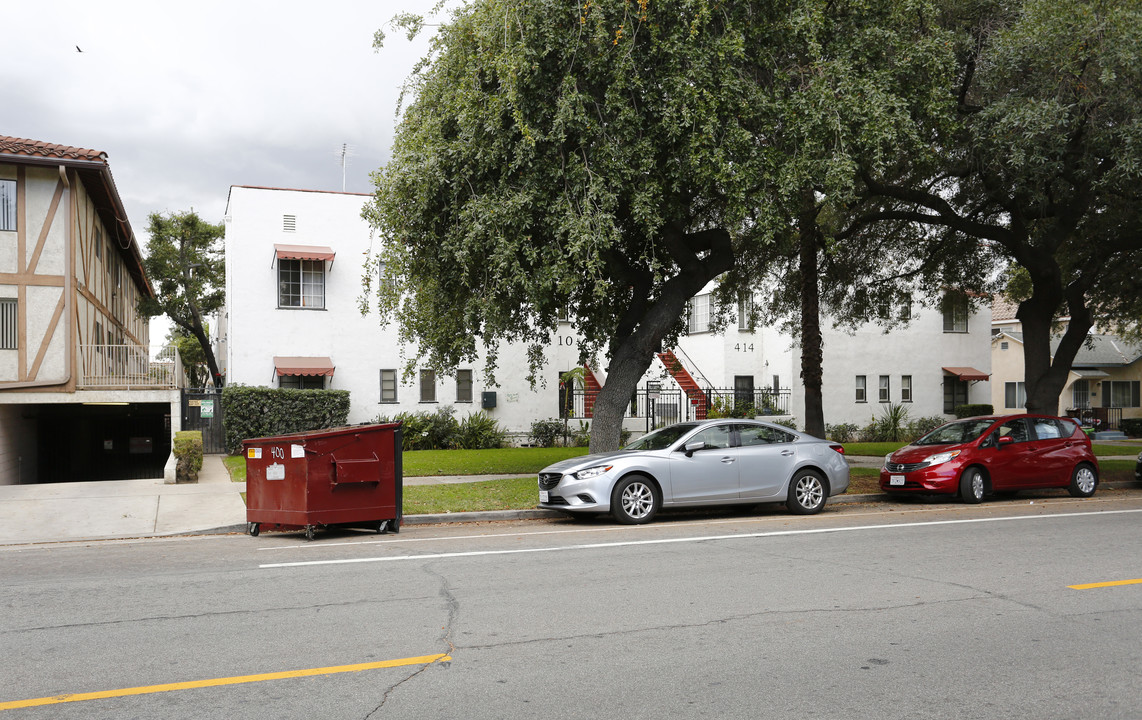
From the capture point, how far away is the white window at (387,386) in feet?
89.4

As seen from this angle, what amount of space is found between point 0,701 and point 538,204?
9.85 m

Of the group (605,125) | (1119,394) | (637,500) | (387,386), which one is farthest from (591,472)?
(1119,394)

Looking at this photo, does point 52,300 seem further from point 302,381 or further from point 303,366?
point 302,381

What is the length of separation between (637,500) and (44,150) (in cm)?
1671

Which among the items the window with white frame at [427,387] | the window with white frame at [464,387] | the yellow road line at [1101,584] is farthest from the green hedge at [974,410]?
the yellow road line at [1101,584]

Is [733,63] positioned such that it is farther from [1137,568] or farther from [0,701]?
[0,701]

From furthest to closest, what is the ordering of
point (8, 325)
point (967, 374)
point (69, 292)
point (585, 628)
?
point (967, 374)
point (69, 292)
point (8, 325)
point (585, 628)

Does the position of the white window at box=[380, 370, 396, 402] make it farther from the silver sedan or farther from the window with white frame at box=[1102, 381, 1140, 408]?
the window with white frame at box=[1102, 381, 1140, 408]

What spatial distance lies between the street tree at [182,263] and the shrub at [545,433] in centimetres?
1527

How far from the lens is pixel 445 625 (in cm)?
640

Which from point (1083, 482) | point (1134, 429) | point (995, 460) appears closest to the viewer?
point (995, 460)

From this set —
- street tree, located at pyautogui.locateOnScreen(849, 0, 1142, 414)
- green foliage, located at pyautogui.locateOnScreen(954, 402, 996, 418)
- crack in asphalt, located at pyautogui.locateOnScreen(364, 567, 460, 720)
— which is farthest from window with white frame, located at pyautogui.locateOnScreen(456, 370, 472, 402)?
crack in asphalt, located at pyautogui.locateOnScreen(364, 567, 460, 720)

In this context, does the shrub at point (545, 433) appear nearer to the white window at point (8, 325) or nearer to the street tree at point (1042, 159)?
the street tree at point (1042, 159)

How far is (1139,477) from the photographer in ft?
57.4
